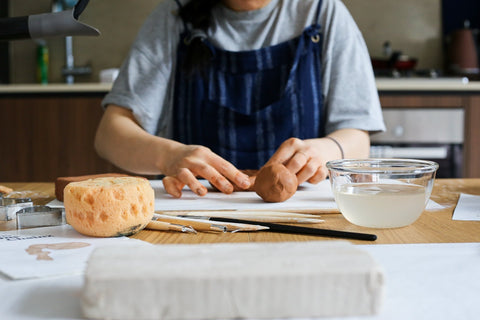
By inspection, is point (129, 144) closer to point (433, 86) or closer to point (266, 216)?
point (266, 216)

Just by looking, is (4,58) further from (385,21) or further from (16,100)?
(385,21)

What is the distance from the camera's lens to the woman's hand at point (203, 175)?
2.41ft

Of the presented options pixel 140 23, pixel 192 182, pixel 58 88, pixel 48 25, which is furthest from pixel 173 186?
pixel 140 23

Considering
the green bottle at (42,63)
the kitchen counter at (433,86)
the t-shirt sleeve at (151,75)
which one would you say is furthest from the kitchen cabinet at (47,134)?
the kitchen counter at (433,86)

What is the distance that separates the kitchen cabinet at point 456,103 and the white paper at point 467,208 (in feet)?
4.46

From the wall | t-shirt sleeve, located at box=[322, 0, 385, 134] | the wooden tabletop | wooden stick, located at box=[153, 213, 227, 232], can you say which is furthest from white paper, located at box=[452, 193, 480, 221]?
the wall

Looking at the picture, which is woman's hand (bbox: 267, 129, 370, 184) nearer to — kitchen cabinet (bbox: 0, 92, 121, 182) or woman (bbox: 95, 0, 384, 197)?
woman (bbox: 95, 0, 384, 197)

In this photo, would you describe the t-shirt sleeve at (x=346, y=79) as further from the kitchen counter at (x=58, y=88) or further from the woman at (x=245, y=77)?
the kitchen counter at (x=58, y=88)

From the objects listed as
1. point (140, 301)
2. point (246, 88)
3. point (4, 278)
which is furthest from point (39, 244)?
point (246, 88)

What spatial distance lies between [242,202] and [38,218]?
0.27m

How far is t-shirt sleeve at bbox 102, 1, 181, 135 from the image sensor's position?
1.18m

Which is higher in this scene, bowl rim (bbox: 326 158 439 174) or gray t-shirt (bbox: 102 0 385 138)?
gray t-shirt (bbox: 102 0 385 138)

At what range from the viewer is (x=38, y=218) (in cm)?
54

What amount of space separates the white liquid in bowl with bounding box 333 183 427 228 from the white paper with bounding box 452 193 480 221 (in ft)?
0.27
